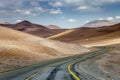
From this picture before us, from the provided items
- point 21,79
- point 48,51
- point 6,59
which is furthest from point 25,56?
point 21,79

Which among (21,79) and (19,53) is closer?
(21,79)

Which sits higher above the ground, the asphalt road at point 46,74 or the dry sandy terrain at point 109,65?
the asphalt road at point 46,74

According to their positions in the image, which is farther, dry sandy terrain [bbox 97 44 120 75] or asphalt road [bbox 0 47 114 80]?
dry sandy terrain [bbox 97 44 120 75]

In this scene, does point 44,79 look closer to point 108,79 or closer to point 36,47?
point 108,79

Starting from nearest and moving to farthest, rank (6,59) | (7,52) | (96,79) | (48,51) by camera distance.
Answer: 1. (96,79)
2. (6,59)
3. (7,52)
4. (48,51)

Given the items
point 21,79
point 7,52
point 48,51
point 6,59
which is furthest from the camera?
point 48,51

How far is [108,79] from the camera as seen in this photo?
15.4 m

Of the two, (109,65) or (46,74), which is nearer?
(46,74)

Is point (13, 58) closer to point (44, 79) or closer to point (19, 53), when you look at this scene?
point (19, 53)

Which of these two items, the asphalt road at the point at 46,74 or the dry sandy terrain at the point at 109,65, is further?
the dry sandy terrain at the point at 109,65

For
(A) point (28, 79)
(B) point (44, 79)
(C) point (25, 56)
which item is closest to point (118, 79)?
(B) point (44, 79)

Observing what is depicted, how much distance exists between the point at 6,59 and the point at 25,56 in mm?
6026

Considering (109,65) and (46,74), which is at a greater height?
(46,74)

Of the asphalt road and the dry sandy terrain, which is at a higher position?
the asphalt road
